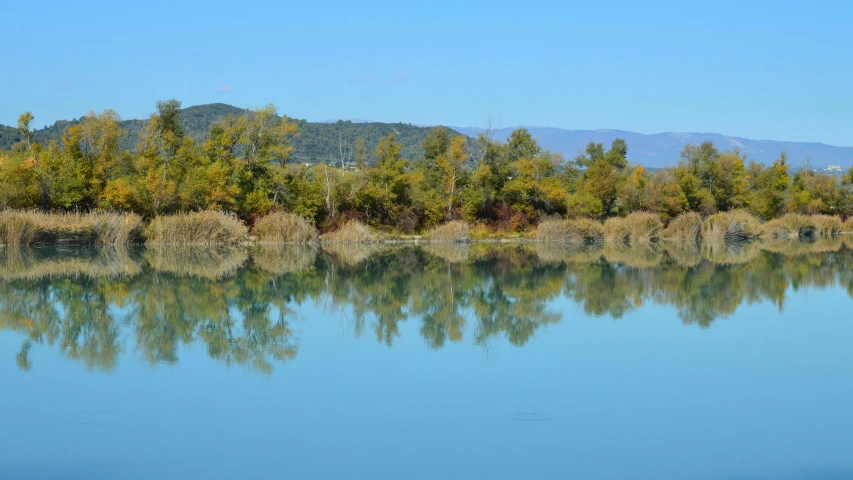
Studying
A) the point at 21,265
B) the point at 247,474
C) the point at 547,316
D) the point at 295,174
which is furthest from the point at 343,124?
the point at 247,474

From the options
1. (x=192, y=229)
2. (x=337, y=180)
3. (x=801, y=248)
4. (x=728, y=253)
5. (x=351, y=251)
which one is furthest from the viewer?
(x=337, y=180)

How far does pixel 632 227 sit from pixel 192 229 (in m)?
17.1

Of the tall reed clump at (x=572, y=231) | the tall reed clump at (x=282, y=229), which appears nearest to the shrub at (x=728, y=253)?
the tall reed clump at (x=572, y=231)

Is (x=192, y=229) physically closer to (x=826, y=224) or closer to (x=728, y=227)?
(x=728, y=227)

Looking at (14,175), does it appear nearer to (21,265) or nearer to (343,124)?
(21,265)

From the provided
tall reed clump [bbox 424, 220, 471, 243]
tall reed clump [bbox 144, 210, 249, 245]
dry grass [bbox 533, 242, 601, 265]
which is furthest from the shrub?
tall reed clump [bbox 144, 210, 249, 245]

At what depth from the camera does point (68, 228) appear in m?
26.9

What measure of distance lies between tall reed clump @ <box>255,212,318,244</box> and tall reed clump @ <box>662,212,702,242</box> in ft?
50.2

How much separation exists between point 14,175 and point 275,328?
1992 cm

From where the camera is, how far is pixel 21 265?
1939cm

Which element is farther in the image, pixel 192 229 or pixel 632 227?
pixel 632 227

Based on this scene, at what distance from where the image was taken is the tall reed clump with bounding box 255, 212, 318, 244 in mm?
29859

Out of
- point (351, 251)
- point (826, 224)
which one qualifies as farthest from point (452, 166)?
point (826, 224)

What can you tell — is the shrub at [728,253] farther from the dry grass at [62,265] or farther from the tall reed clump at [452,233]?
the dry grass at [62,265]
